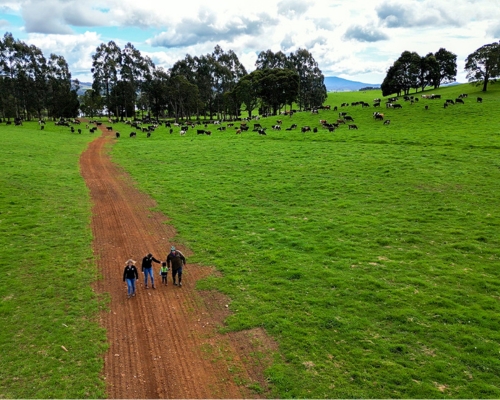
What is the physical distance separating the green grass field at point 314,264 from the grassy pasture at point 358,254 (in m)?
0.07

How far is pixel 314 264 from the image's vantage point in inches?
676

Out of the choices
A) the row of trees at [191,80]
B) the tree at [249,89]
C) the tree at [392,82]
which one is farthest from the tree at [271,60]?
the tree at [392,82]

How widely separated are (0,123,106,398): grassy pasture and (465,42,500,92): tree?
8524 centimetres

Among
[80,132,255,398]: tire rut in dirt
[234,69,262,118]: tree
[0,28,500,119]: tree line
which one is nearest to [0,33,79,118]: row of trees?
[0,28,500,119]: tree line

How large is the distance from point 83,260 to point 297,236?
11.5 m

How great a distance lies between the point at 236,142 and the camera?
51281 millimetres

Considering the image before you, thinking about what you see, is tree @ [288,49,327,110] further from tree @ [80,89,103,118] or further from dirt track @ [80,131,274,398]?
dirt track @ [80,131,274,398]

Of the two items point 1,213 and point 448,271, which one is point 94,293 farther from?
point 448,271

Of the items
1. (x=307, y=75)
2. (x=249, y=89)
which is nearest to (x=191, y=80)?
(x=249, y=89)

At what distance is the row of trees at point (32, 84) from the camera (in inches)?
3504

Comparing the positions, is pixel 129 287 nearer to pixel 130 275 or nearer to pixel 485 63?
pixel 130 275

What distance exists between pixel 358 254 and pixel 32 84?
10390 cm

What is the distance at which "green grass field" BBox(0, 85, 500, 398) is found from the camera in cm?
1088

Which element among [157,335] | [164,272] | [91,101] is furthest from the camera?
[91,101]
